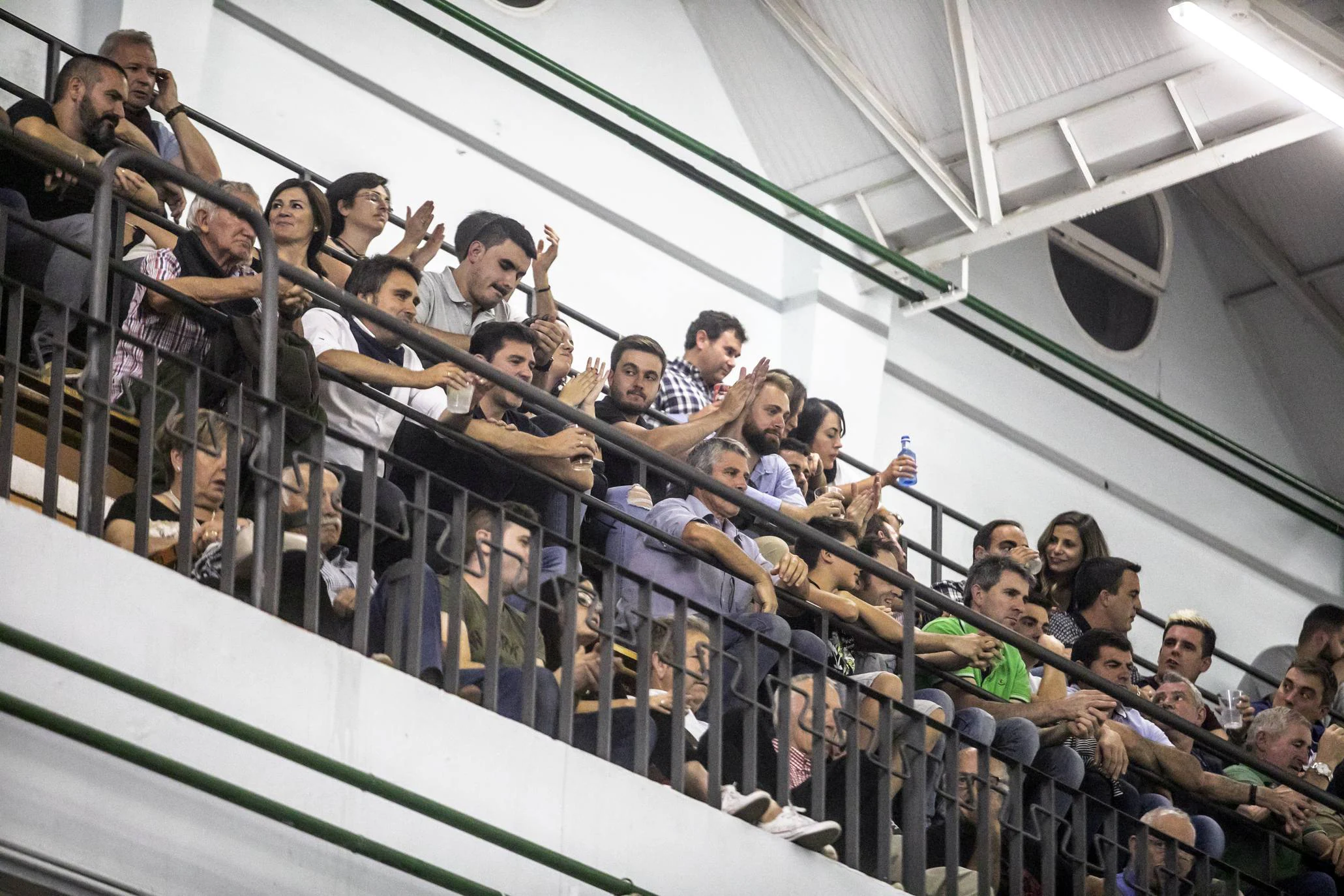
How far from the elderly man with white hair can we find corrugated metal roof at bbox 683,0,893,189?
17.3ft

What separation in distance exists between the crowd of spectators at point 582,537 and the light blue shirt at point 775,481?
0.04 feet

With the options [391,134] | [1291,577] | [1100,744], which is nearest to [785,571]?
[1100,744]

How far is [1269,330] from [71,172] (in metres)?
9.71

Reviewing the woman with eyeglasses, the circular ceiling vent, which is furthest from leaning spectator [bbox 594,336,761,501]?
the circular ceiling vent

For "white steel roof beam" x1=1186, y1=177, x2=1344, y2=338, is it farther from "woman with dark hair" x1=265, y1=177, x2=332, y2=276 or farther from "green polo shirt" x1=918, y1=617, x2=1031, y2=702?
"woman with dark hair" x1=265, y1=177, x2=332, y2=276

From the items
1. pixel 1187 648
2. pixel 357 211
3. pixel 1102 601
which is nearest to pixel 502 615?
pixel 357 211

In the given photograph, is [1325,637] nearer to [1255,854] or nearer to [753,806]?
[1255,854]

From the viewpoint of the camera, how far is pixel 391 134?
30.6ft

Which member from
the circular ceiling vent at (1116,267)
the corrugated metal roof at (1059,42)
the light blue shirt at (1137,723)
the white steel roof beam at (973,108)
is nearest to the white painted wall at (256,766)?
the light blue shirt at (1137,723)

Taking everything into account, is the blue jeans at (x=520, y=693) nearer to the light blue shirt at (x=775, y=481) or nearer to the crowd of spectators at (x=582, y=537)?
the crowd of spectators at (x=582, y=537)

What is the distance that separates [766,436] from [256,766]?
3.11m

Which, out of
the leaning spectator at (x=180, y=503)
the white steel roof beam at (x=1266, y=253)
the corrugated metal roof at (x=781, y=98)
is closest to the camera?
the leaning spectator at (x=180, y=503)

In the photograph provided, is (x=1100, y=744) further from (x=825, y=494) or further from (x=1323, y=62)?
(x=1323, y=62)

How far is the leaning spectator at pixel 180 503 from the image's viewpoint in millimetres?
4836
